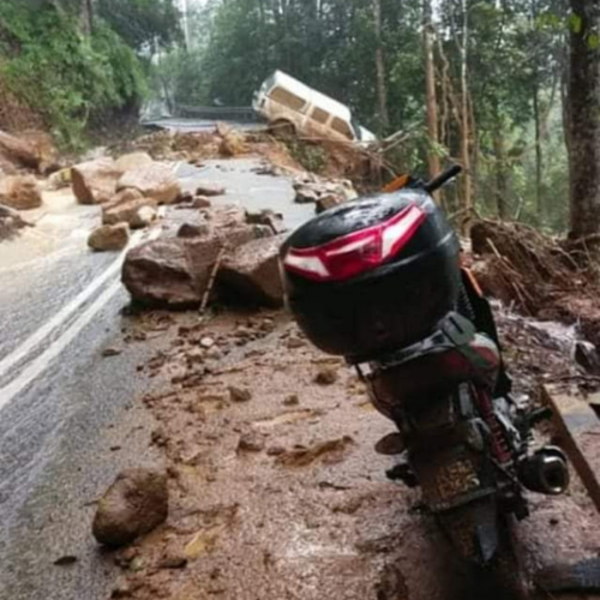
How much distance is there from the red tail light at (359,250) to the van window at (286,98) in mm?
22330

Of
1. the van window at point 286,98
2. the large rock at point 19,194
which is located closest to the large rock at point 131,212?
the large rock at point 19,194

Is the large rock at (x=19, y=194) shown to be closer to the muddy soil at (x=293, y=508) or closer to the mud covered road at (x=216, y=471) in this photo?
the mud covered road at (x=216, y=471)

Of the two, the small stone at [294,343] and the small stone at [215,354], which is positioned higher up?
the small stone at [294,343]

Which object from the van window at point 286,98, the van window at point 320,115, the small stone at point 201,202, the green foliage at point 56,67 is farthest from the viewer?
the van window at point 286,98

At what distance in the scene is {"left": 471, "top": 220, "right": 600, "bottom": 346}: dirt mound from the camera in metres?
5.82

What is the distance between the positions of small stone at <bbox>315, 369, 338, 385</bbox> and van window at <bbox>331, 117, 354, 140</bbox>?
19.5 metres

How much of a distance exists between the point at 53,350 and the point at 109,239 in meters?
3.94

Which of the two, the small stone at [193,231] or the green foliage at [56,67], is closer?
the small stone at [193,231]

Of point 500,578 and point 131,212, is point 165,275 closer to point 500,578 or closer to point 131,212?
point 500,578

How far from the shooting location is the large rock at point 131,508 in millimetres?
2820

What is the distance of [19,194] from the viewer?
1254cm

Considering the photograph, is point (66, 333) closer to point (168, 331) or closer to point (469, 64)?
point (168, 331)

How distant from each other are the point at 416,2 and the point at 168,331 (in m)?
25.5

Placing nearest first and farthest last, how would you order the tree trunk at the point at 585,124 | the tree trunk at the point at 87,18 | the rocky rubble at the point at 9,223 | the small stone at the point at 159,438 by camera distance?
the small stone at the point at 159,438, the tree trunk at the point at 585,124, the rocky rubble at the point at 9,223, the tree trunk at the point at 87,18
